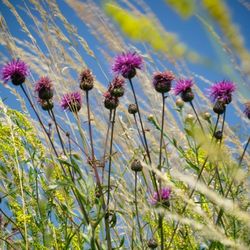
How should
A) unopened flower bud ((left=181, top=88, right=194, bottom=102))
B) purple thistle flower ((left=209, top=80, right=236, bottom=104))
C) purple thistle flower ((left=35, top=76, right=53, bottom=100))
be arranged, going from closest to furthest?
purple thistle flower ((left=35, top=76, right=53, bottom=100)) < purple thistle flower ((left=209, top=80, right=236, bottom=104)) < unopened flower bud ((left=181, top=88, right=194, bottom=102))

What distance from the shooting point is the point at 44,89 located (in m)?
1.34

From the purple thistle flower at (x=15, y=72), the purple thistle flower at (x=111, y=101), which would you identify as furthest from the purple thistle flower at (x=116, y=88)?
the purple thistle flower at (x=15, y=72)

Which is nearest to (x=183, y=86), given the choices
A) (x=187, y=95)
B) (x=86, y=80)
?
(x=187, y=95)

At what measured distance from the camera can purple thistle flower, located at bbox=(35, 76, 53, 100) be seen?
4.35 ft

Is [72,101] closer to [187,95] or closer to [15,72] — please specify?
[15,72]

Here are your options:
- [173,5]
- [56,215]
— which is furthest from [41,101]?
[173,5]

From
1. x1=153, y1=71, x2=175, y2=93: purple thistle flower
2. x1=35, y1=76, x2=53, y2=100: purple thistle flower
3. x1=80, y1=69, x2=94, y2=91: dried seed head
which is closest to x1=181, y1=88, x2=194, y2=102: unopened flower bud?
x1=153, y1=71, x2=175, y2=93: purple thistle flower

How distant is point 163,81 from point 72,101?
0.34m

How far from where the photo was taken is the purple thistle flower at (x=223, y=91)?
1430mm

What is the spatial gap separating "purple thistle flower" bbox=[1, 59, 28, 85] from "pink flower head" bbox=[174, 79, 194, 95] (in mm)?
605

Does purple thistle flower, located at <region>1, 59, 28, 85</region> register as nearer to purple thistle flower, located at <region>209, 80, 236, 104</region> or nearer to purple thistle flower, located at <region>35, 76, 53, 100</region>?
purple thistle flower, located at <region>35, 76, 53, 100</region>

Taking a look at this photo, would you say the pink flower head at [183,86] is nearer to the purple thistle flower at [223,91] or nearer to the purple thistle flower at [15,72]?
the purple thistle flower at [223,91]

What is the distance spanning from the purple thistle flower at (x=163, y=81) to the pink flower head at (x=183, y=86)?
0.15 m

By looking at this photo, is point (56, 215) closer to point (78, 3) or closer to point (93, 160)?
point (93, 160)
